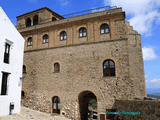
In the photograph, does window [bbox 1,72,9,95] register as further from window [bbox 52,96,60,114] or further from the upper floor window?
the upper floor window

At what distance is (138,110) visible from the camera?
10.3 metres

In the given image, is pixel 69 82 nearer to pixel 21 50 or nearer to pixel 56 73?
pixel 56 73

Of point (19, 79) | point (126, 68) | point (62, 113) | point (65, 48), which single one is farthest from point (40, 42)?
point (126, 68)

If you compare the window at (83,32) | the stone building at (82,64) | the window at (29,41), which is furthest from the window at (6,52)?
the window at (83,32)

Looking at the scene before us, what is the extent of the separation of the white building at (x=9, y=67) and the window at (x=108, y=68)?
24.9 feet

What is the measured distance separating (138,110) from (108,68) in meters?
4.94

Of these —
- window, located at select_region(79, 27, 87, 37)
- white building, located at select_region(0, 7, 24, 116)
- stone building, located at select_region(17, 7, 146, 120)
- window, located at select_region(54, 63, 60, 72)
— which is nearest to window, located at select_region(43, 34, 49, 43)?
stone building, located at select_region(17, 7, 146, 120)

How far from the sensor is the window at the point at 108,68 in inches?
556

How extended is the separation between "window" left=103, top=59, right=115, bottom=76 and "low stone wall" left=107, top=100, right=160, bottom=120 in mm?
2755

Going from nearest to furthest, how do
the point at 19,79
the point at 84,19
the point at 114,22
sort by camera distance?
the point at 19,79
the point at 114,22
the point at 84,19

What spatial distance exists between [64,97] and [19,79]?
478 centimetres

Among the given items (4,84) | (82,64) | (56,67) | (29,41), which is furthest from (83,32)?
(4,84)

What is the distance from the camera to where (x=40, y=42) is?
58.5ft

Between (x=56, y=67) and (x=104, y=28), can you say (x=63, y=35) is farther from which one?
(x=104, y=28)
